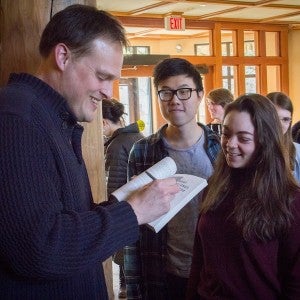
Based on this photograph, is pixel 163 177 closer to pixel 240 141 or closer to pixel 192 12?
pixel 240 141

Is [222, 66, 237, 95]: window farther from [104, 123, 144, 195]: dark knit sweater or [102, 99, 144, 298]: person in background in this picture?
[104, 123, 144, 195]: dark knit sweater

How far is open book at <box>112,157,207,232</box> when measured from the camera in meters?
1.32

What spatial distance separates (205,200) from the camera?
1.70 meters

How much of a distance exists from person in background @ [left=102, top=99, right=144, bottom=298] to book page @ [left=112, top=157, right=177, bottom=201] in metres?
1.46

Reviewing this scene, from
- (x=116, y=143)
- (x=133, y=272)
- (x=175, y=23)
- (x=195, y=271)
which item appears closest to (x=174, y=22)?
(x=175, y=23)

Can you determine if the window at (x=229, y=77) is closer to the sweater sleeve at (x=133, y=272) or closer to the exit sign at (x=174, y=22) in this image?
the exit sign at (x=174, y=22)

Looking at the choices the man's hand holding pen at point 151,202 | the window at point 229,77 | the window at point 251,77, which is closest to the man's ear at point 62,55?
the man's hand holding pen at point 151,202

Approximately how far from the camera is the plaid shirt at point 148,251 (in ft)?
6.48

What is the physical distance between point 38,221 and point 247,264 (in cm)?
77

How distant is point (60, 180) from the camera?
108 centimetres

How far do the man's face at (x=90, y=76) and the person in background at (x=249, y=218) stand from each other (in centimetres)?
60

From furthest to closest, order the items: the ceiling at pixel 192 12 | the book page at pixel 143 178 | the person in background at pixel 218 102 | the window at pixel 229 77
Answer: the window at pixel 229 77 < the ceiling at pixel 192 12 < the person in background at pixel 218 102 < the book page at pixel 143 178

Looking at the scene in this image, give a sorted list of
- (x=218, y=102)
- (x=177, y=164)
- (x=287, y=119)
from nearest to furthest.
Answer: (x=177, y=164) → (x=287, y=119) → (x=218, y=102)

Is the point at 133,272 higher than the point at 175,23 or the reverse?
the reverse
